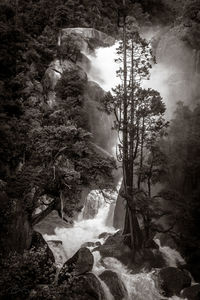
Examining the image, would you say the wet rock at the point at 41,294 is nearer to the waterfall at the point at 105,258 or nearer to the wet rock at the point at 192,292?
the waterfall at the point at 105,258

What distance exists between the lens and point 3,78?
63.5 feet

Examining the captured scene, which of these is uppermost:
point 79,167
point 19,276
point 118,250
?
point 79,167

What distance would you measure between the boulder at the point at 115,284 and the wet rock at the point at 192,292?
3.12m

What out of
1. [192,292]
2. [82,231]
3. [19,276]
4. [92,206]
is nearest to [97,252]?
[192,292]

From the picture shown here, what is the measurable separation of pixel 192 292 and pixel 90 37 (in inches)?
1560

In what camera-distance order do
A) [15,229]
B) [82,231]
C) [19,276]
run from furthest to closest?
[82,231]
[15,229]
[19,276]

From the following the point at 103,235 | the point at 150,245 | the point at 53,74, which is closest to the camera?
the point at 150,245

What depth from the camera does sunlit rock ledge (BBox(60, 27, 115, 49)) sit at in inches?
1664

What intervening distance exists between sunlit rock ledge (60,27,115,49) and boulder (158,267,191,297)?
36326mm

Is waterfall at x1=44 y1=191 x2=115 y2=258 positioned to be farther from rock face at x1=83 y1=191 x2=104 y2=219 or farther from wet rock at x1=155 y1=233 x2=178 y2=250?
wet rock at x1=155 y1=233 x2=178 y2=250

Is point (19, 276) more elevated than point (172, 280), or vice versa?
point (19, 276)

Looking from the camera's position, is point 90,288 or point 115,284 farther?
point 115,284

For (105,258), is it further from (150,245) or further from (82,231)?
(82,231)

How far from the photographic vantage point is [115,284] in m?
14.3
